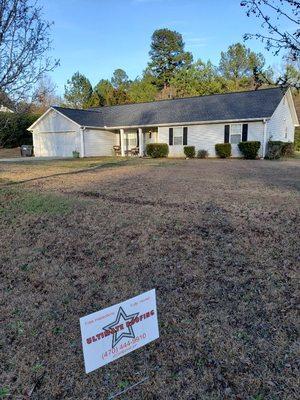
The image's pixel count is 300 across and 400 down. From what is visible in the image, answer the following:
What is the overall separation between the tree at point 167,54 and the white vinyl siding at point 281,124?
27.9m

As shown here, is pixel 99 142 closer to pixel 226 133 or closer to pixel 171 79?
pixel 226 133

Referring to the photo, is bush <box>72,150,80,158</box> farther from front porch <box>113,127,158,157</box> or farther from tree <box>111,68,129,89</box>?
tree <box>111,68,129,89</box>

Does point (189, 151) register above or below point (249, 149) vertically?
below

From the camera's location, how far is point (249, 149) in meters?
19.2

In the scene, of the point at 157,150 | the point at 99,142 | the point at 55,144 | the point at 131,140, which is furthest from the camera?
the point at 131,140

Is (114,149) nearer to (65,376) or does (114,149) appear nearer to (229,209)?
(229,209)

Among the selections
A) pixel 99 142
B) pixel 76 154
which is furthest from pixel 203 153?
pixel 76 154

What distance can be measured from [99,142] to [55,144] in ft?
11.5

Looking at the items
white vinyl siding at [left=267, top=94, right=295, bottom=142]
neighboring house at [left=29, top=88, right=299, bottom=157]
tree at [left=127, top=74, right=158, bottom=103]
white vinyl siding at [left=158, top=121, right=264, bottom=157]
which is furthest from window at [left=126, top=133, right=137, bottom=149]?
tree at [left=127, top=74, right=158, bottom=103]

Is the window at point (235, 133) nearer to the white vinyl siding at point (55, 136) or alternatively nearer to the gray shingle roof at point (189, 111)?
the gray shingle roof at point (189, 111)

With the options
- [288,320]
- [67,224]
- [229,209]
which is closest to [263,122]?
[229,209]

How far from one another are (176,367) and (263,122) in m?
18.8

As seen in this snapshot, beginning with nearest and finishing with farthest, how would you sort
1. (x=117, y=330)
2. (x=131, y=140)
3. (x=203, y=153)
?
(x=117, y=330) → (x=203, y=153) → (x=131, y=140)

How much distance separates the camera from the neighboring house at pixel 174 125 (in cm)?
2002
